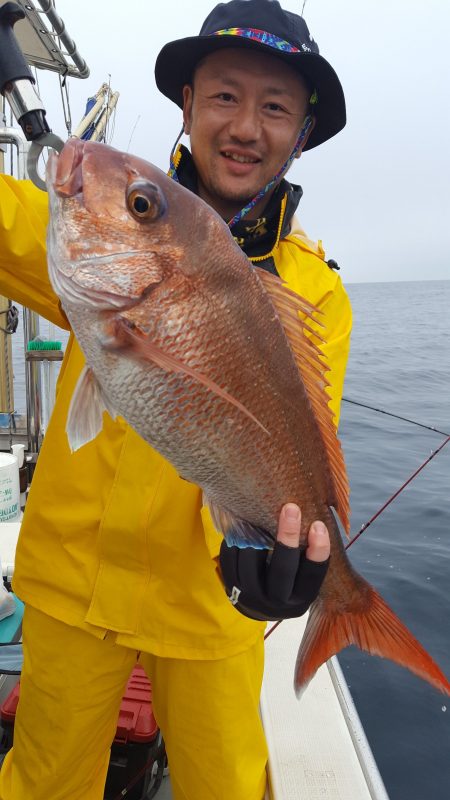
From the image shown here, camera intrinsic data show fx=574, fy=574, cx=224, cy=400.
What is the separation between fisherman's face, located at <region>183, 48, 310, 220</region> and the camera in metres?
2.03

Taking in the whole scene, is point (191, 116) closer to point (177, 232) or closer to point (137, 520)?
point (177, 232)

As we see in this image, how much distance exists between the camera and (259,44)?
1.94 m

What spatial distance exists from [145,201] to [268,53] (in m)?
1.09

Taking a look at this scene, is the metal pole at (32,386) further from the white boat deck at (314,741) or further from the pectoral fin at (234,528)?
the pectoral fin at (234,528)

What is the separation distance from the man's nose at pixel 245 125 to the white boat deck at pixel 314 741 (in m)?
2.41

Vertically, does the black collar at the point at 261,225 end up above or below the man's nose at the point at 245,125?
below

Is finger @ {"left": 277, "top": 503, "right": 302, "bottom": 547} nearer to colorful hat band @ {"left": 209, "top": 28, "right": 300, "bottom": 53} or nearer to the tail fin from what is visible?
the tail fin

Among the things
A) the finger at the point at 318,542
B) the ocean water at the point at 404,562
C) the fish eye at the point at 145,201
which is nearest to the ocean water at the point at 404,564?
the ocean water at the point at 404,562

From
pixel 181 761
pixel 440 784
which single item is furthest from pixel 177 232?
pixel 440 784

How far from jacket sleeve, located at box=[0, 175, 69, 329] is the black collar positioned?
64 cm

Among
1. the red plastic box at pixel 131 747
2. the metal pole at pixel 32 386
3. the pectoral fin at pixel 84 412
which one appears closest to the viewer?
the pectoral fin at pixel 84 412

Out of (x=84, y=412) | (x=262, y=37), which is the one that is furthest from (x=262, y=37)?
(x=84, y=412)

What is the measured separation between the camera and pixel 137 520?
1.87 m

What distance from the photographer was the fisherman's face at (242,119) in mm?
2025
